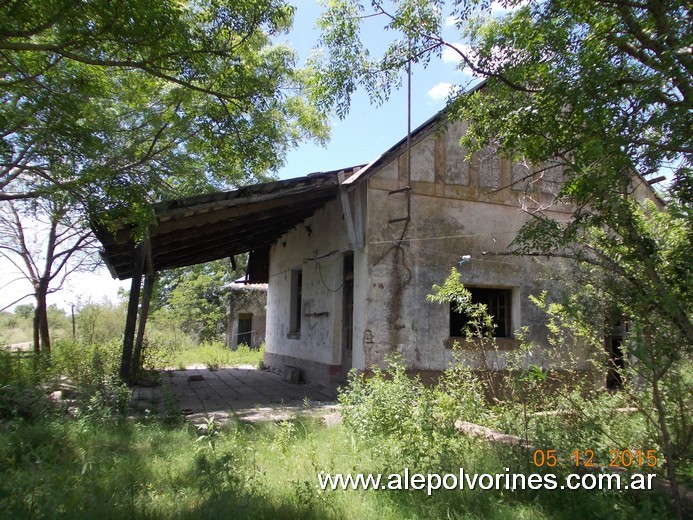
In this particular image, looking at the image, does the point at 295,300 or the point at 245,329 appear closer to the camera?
the point at 295,300

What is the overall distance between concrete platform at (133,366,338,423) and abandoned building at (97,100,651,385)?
79cm

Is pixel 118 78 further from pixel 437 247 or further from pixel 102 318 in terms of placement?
pixel 102 318

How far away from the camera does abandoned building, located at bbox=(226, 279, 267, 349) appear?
81.6 ft

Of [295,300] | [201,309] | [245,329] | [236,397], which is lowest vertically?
[236,397]

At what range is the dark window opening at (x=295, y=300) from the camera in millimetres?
13453

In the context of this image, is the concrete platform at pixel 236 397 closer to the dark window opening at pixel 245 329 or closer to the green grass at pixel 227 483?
the green grass at pixel 227 483

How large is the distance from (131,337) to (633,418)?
27.9 feet

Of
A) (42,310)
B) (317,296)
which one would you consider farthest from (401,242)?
(42,310)

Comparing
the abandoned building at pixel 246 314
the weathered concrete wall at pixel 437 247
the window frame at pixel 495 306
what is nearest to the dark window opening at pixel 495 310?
the window frame at pixel 495 306

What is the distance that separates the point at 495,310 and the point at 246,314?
18.0 meters

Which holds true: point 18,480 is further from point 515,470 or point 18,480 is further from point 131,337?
point 131,337

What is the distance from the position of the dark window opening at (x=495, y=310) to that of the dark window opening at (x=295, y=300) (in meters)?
4.99

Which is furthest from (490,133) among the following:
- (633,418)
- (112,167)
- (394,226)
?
(112,167)

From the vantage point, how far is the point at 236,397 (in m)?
9.52
